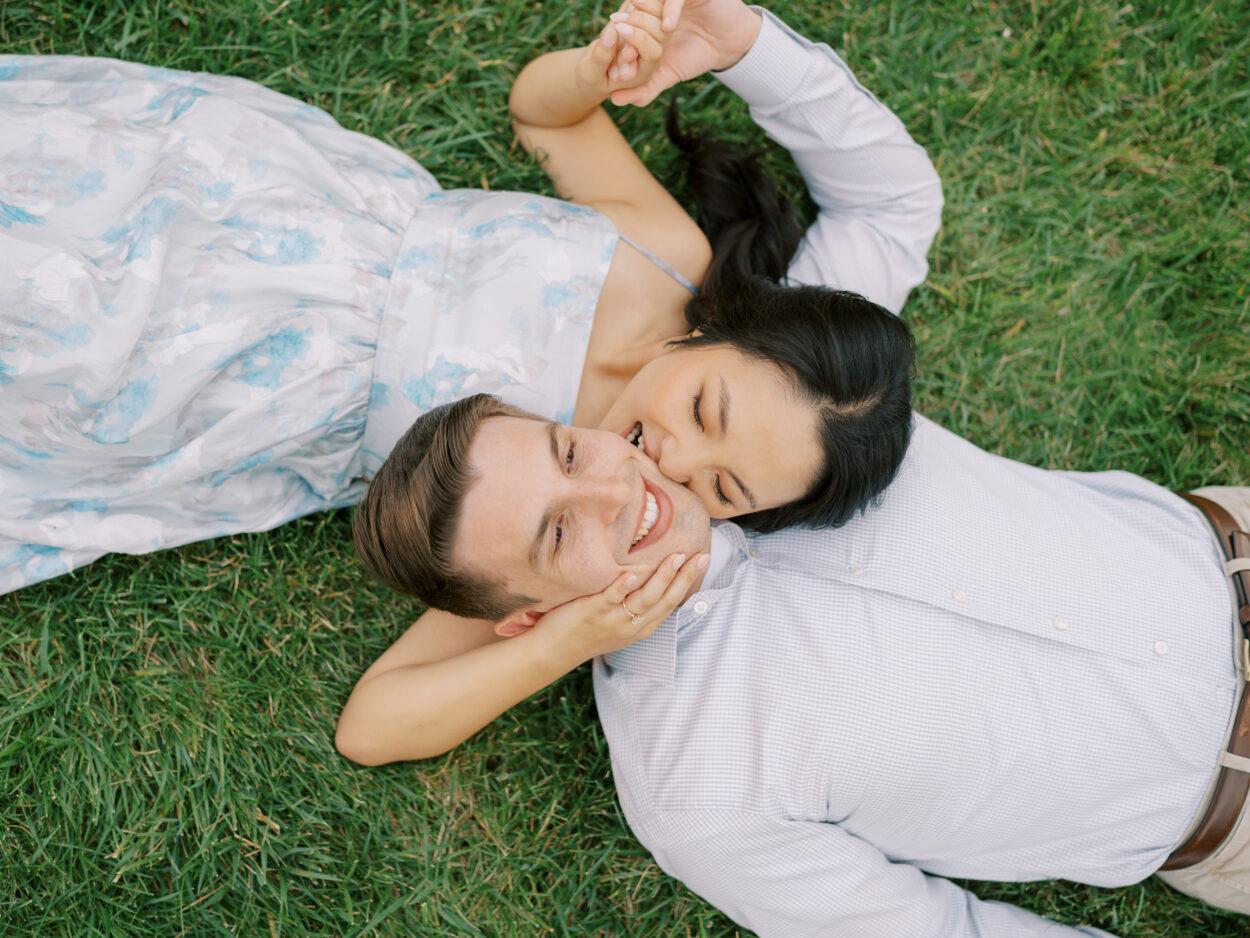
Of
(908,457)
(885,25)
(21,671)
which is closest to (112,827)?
(21,671)

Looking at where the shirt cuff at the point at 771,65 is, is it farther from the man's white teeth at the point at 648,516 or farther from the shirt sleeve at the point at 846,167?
the man's white teeth at the point at 648,516

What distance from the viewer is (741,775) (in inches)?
100

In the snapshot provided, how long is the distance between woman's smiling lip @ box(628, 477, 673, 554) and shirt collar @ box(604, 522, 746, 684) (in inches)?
Answer: 9.8

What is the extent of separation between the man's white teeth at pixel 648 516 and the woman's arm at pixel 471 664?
0.10m

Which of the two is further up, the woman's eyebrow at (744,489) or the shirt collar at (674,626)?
the woman's eyebrow at (744,489)

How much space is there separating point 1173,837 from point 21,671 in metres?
3.46

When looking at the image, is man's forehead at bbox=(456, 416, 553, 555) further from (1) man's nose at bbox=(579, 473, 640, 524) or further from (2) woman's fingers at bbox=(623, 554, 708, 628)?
(2) woman's fingers at bbox=(623, 554, 708, 628)

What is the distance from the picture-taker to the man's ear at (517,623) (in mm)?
2557

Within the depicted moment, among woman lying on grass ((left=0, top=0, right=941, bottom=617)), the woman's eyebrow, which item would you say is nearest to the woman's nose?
woman lying on grass ((left=0, top=0, right=941, bottom=617))

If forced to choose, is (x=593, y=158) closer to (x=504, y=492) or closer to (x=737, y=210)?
(x=737, y=210)

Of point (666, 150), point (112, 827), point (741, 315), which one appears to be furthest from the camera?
point (666, 150)

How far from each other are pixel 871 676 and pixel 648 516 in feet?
2.47

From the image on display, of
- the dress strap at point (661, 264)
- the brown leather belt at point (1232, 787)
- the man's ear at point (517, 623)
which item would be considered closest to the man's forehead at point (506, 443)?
the man's ear at point (517, 623)

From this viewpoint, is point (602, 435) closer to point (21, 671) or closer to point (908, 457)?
point (908, 457)
